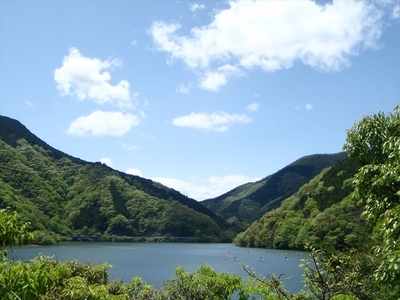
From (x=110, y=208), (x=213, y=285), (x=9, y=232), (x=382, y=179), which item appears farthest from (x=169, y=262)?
(x=110, y=208)

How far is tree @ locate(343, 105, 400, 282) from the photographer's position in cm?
404

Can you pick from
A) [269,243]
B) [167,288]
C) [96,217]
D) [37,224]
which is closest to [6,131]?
[96,217]

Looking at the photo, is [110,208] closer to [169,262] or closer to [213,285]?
[169,262]

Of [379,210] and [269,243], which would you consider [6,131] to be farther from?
[379,210]

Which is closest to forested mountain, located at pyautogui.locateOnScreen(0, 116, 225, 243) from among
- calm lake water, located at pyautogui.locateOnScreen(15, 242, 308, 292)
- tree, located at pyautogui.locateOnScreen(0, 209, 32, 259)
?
calm lake water, located at pyautogui.locateOnScreen(15, 242, 308, 292)

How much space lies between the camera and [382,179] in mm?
4727

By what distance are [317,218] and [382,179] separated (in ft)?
287

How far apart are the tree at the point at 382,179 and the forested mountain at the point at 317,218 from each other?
2627 inches

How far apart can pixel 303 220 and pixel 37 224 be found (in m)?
63.8

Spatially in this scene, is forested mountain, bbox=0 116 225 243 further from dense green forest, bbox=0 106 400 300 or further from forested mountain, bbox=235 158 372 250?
forested mountain, bbox=235 158 372 250

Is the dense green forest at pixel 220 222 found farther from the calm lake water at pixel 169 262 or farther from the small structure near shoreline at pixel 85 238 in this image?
the calm lake water at pixel 169 262

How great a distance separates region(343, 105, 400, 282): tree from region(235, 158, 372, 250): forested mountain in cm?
6674

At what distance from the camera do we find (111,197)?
16775 centimetres

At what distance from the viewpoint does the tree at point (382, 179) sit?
4039mm
